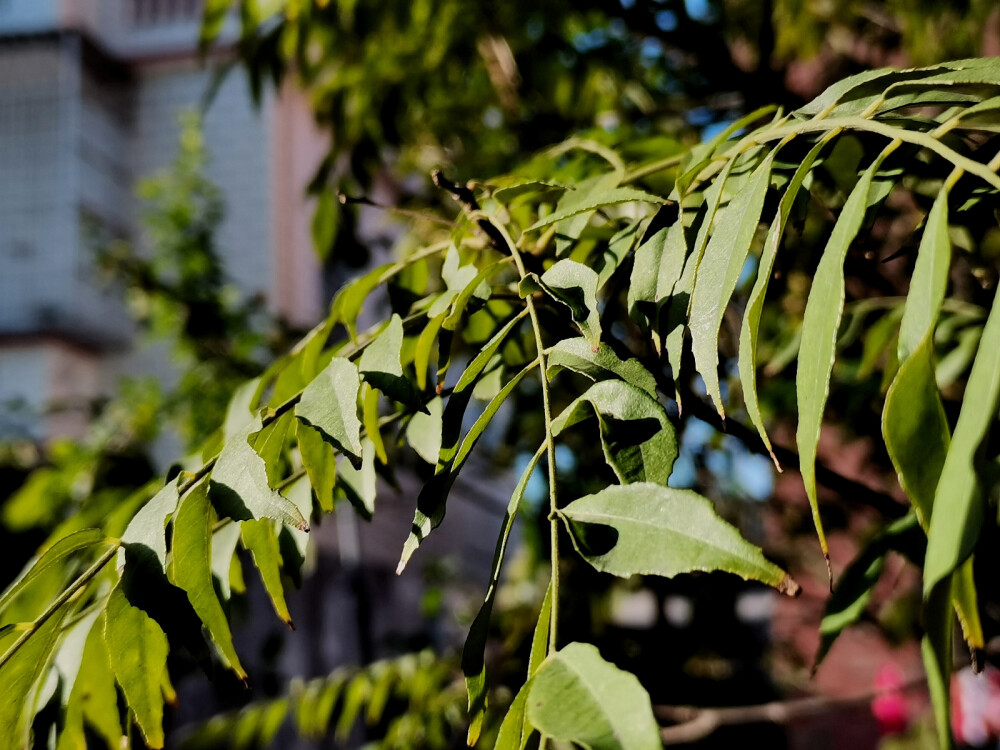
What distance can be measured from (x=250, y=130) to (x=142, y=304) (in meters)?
4.29

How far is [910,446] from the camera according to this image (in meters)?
0.39

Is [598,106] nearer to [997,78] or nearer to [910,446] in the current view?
[997,78]

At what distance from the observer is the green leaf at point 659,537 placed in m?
0.42

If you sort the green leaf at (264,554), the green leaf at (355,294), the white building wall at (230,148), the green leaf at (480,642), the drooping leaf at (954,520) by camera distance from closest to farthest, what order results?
1. the drooping leaf at (954,520)
2. the green leaf at (480,642)
3. the green leaf at (264,554)
4. the green leaf at (355,294)
5. the white building wall at (230,148)

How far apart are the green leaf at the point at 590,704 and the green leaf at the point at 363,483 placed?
27 cm

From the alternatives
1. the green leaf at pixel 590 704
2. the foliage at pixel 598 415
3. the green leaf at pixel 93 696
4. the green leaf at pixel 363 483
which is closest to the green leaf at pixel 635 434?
the foliage at pixel 598 415

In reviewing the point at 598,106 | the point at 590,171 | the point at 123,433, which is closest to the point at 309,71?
the point at 598,106

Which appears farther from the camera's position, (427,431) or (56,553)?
(427,431)

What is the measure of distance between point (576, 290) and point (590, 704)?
9.2 inches

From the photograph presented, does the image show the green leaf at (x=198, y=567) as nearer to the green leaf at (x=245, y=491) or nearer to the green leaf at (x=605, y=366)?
the green leaf at (x=245, y=491)

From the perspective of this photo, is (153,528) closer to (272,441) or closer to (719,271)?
(272,441)

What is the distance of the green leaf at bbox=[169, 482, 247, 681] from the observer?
0.53 meters

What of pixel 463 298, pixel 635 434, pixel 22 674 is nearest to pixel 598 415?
pixel 635 434

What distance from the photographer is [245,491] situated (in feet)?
1.74
